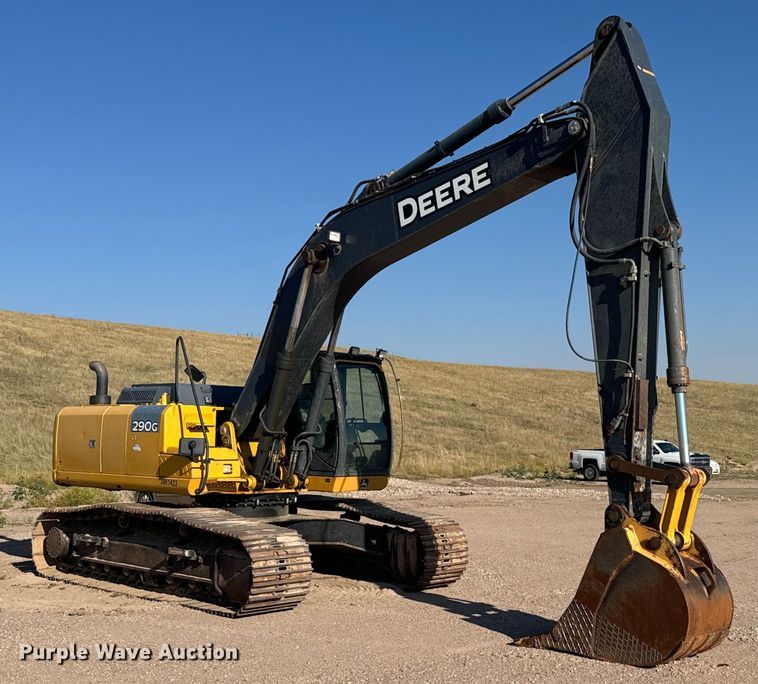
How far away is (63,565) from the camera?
11961mm

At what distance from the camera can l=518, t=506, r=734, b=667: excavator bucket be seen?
6.75 meters

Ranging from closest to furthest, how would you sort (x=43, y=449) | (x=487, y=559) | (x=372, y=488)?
(x=372, y=488)
(x=487, y=559)
(x=43, y=449)

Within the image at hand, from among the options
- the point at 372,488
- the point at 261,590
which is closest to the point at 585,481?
the point at 372,488

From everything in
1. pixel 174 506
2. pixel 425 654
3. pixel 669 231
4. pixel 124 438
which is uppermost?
pixel 669 231

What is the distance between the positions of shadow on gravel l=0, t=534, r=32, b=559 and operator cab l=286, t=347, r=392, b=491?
510 cm

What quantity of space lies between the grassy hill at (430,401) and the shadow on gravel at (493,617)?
1470 cm

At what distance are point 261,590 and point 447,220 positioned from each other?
401 centimetres

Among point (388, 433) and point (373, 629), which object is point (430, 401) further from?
point (373, 629)

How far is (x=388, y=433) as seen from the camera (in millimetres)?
11742

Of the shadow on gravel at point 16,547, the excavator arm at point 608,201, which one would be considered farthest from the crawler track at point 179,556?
the excavator arm at point 608,201

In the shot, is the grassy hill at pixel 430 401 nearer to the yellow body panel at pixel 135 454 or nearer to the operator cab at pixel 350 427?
the yellow body panel at pixel 135 454

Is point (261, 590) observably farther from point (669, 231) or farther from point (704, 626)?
point (669, 231)

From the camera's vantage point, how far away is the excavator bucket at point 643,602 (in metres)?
6.75

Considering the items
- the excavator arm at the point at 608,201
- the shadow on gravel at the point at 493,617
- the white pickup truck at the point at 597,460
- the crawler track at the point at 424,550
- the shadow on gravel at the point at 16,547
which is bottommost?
the shadow on gravel at the point at 493,617
